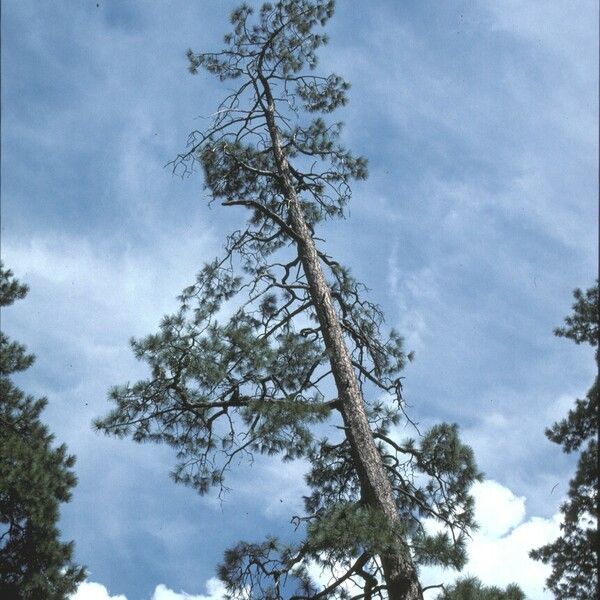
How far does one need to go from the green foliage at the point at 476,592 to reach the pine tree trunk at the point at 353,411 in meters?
0.37

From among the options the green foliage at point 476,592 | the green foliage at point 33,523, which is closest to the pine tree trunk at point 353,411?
the green foliage at point 476,592

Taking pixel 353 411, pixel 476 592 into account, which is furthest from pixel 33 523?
pixel 476 592

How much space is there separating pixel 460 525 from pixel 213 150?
6.57m

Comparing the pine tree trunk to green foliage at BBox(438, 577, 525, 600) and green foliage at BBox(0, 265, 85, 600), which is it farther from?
green foliage at BBox(0, 265, 85, 600)

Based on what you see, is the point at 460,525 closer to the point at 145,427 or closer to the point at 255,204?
the point at 145,427

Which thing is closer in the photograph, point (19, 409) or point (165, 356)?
point (165, 356)

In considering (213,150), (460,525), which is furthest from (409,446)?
(213,150)

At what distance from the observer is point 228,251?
30.6ft

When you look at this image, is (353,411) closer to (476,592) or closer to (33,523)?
(476,592)

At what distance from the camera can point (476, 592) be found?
545 centimetres

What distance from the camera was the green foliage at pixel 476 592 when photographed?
543 centimetres

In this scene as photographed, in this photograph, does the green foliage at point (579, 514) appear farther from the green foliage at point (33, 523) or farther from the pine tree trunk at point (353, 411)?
the green foliage at point (33, 523)

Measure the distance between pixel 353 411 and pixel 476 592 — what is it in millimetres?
2361

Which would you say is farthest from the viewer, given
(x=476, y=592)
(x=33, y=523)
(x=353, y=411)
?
(x=33, y=523)
